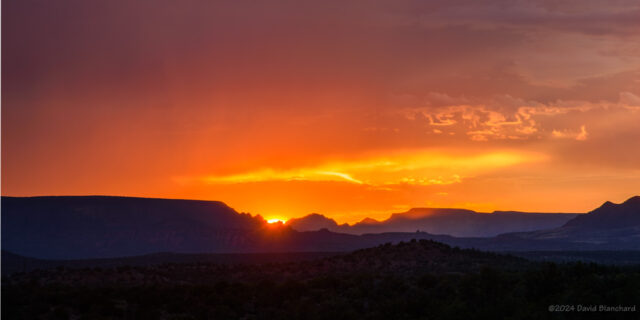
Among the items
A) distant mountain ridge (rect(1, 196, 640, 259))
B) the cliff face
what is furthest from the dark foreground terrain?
the cliff face

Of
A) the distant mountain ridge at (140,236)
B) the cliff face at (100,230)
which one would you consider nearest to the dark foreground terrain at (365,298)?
the distant mountain ridge at (140,236)

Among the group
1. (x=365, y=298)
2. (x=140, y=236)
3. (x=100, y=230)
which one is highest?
(x=100, y=230)

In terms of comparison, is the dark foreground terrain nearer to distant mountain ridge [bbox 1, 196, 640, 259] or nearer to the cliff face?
distant mountain ridge [bbox 1, 196, 640, 259]

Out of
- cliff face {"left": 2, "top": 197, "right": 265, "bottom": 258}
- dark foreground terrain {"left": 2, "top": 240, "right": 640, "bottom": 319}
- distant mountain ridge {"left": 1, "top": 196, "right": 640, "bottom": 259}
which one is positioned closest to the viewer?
dark foreground terrain {"left": 2, "top": 240, "right": 640, "bottom": 319}

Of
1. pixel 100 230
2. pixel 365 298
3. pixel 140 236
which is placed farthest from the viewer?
pixel 140 236

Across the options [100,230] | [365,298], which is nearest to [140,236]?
[100,230]

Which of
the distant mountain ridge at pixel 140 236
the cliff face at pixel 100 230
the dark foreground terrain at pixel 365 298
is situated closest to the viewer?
the dark foreground terrain at pixel 365 298

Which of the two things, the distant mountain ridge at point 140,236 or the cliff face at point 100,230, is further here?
the cliff face at point 100,230

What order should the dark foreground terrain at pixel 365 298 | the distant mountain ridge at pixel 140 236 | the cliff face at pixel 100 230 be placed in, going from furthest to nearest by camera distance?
1. the cliff face at pixel 100 230
2. the distant mountain ridge at pixel 140 236
3. the dark foreground terrain at pixel 365 298

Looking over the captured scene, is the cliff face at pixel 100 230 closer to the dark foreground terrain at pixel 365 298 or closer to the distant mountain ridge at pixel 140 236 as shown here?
the distant mountain ridge at pixel 140 236

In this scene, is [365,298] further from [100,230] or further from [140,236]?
[100,230]

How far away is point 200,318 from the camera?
96.4 feet

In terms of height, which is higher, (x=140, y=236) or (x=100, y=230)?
(x=100, y=230)

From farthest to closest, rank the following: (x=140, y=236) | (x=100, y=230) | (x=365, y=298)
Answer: (x=140, y=236)
(x=100, y=230)
(x=365, y=298)
